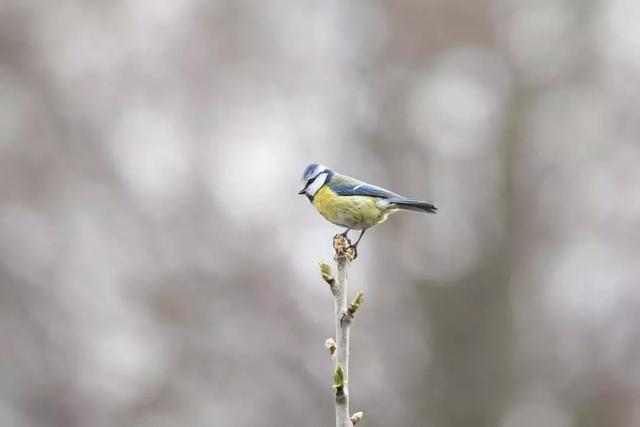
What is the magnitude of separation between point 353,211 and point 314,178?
0.39 m

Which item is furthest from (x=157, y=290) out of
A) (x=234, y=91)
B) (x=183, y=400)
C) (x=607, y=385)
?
(x=607, y=385)

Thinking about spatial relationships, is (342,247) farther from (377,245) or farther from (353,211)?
(377,245)

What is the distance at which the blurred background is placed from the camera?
10250 mm

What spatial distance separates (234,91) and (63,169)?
2634mm

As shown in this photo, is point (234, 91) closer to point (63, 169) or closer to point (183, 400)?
point (63, 169)

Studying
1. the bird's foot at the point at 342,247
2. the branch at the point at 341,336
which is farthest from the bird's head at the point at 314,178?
the branch at the point at 341,336

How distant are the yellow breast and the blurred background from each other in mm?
6162

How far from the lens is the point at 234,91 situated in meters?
12.9

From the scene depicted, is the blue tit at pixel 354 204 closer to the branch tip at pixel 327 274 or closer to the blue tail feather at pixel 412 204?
the blue tail feather at pixel 412 204

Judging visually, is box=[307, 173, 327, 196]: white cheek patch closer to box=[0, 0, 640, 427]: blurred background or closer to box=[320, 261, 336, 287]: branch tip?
box=[320, 261, 336, 287]: branch tip

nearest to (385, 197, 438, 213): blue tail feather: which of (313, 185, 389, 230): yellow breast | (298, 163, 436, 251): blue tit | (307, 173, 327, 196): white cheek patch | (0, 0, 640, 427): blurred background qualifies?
(298, 163, 436, 251): blue tit

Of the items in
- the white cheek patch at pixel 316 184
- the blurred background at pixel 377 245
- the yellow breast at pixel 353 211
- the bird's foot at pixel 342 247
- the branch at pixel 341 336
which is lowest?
the branch at pixel 341 336

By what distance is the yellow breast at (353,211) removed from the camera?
3977 mm

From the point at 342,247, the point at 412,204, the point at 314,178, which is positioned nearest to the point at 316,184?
the point at 314,178
